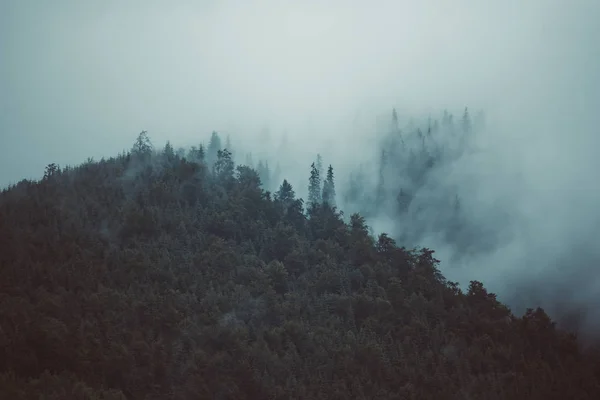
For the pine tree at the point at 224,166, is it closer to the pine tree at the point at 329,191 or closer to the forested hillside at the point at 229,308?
the forested hillside at the point at 229,308

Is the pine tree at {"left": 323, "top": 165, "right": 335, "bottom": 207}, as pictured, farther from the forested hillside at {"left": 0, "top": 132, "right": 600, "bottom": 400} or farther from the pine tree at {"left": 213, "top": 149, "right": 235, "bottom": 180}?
the pine tree at {"left": 213, "top": 149, "right": 235, "bottom": 180}

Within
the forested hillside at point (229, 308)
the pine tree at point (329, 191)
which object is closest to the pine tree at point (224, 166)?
the forested hillside at point (229, 308)

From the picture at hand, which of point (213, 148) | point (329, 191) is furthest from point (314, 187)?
point (213, 148)

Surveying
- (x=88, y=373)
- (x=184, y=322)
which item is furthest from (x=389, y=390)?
(x=88, y=373)

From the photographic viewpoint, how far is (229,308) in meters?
86.9

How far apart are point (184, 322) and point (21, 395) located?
27.6m

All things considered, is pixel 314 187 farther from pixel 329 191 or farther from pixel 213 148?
pixel 213 148

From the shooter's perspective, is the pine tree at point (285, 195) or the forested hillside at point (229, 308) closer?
the forested hillside at point (229, 308)

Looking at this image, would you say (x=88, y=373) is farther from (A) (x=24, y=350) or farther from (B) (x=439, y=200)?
(B) (x=439, y=200)

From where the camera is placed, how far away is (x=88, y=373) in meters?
67.4

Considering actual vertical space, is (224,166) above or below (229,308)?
above

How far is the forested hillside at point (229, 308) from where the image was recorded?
70875mm

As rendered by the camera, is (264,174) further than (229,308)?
Yes

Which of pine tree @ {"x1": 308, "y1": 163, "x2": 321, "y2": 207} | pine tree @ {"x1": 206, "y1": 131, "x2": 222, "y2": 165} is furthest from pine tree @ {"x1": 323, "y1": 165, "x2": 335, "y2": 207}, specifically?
pine tree @ {"x1": 206, "y1": 131, "x2": 222, "y2": 165}
